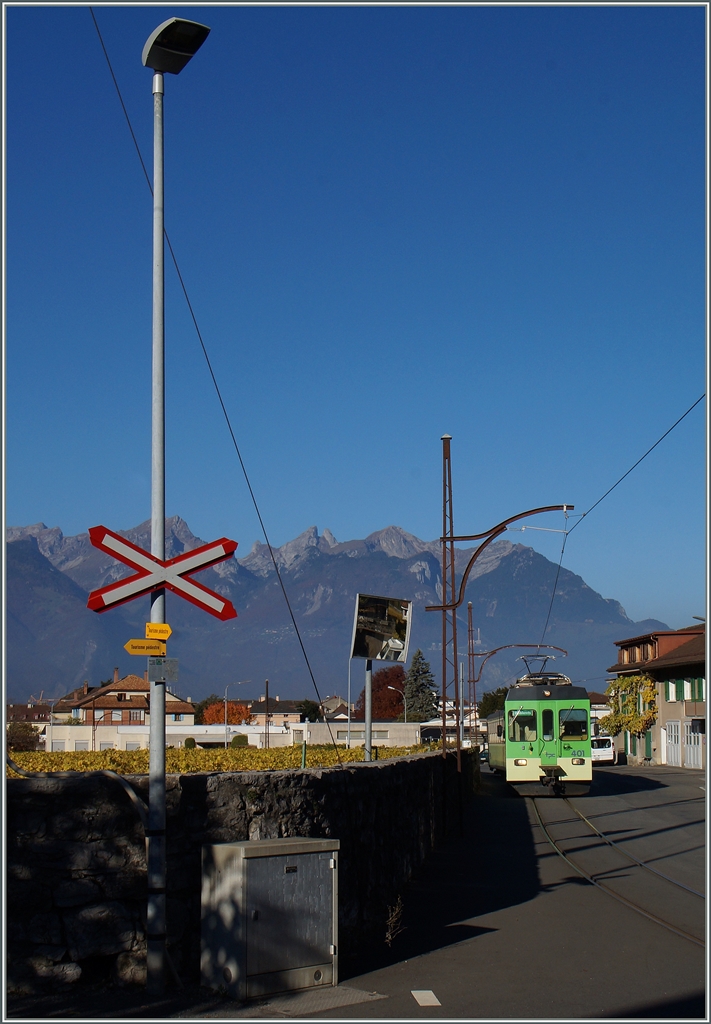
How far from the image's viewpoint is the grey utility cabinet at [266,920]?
24.6 ft

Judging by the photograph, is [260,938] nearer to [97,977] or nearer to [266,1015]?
[266,1015]

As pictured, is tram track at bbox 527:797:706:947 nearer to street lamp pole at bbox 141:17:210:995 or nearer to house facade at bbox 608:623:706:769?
street lamp pole at bbox 141:17:210:995

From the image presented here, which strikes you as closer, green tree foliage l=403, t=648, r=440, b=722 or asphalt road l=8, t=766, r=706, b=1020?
asphalt road l=8, t=766, r=706, b=1020

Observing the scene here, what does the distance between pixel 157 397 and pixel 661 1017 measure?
613 cm

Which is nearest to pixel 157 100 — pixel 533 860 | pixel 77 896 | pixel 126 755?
pixel 77 896

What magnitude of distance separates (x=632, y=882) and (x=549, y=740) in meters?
16.3

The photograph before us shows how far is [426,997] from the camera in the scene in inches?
300

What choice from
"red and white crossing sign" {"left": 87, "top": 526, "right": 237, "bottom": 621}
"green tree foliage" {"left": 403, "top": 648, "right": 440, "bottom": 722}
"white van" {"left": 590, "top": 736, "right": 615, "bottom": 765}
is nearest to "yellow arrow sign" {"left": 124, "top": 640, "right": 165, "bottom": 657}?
"red and white crossing sign" {"left": 87, "top": 526, "right": 237, "bottom": 621}

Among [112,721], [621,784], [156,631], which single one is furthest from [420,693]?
[156,631]

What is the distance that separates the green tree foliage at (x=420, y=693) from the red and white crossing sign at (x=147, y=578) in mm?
155401

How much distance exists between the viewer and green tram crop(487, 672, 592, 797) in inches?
1192

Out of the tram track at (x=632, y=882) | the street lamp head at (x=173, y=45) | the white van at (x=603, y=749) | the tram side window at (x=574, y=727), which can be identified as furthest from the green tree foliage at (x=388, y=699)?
the street lamp head at (x=173, y=45)

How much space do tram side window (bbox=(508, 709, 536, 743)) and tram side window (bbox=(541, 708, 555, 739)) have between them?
0.93ft

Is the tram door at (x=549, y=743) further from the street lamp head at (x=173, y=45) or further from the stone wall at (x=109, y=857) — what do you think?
the street lamp head at (x=173, y=45)
